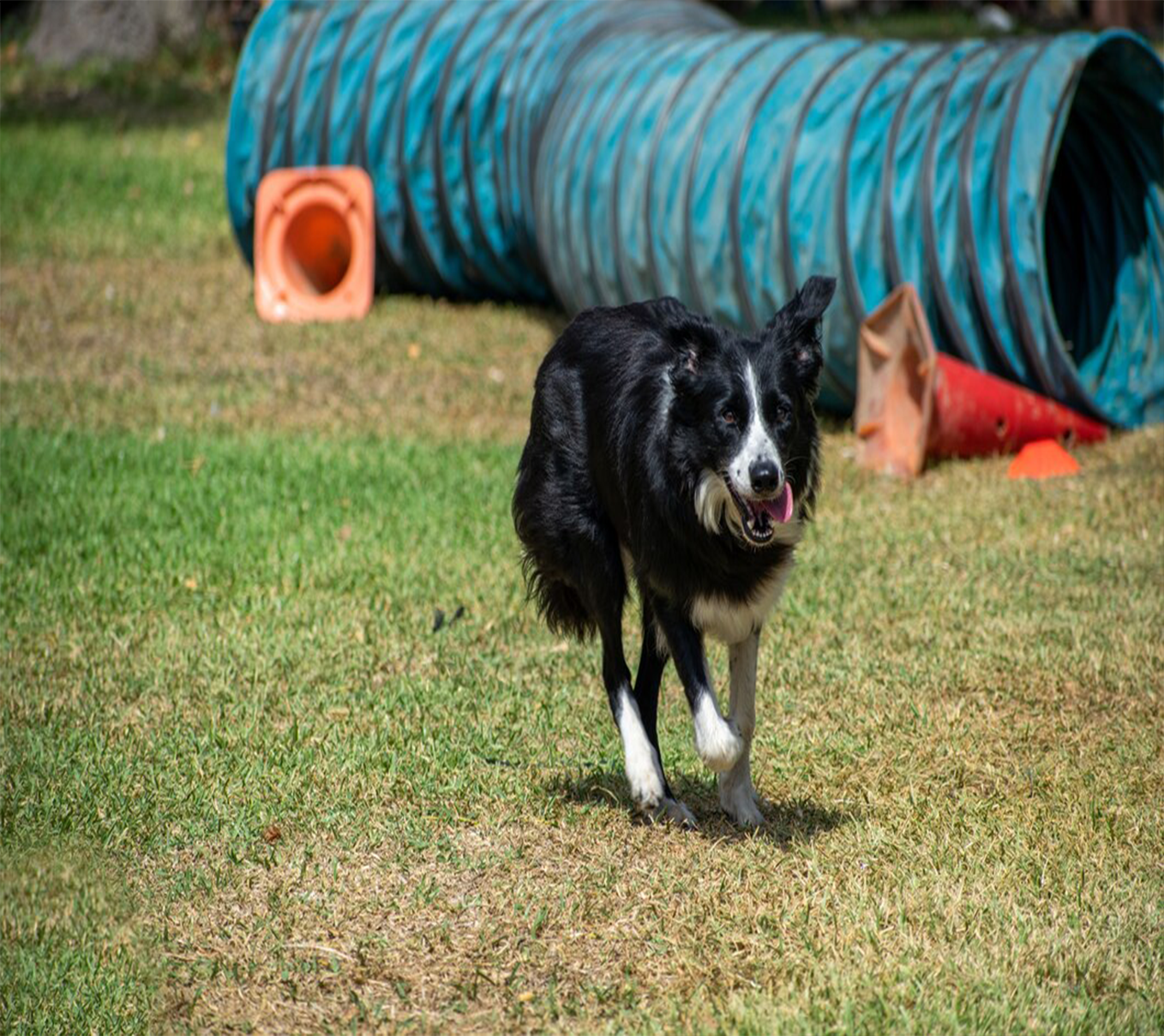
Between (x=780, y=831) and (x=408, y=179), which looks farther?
(x=408, y=179)

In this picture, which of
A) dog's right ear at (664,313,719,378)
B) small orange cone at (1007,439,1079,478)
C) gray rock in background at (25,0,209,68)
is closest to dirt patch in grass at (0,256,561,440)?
small orange cone at (1007,439,1079,478)

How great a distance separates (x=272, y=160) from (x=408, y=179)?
1120 mm

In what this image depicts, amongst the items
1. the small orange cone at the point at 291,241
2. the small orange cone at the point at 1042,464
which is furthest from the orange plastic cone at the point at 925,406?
the small orange cone at the point at 291,241

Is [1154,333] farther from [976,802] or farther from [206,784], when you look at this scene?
[206,784]

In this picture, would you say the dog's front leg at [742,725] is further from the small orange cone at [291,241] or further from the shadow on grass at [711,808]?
the small orange cone at [291,241]

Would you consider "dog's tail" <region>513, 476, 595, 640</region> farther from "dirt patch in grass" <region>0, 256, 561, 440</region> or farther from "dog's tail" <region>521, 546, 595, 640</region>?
"dirt patch in grass" <region>0, 256, 561, 440</region>

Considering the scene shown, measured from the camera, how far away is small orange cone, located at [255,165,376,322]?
12.0m

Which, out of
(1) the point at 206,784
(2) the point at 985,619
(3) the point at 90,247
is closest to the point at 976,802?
(2) the point at 985,619

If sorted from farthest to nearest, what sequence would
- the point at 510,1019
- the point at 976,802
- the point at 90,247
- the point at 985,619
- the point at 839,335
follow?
the point at 90,247 → the point at 839,335 → the point at 985,619 → the point at 976,802 → the point at 510,1019

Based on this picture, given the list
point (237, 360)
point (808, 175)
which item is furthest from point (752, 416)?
point (237, 360)

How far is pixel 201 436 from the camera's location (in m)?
9.16

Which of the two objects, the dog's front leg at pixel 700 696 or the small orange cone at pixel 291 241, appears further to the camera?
the small orange cone at pixel 291 241

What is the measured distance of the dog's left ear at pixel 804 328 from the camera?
432 centimetres

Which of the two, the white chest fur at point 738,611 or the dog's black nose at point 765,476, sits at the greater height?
the dog's black nose at point 765,476
